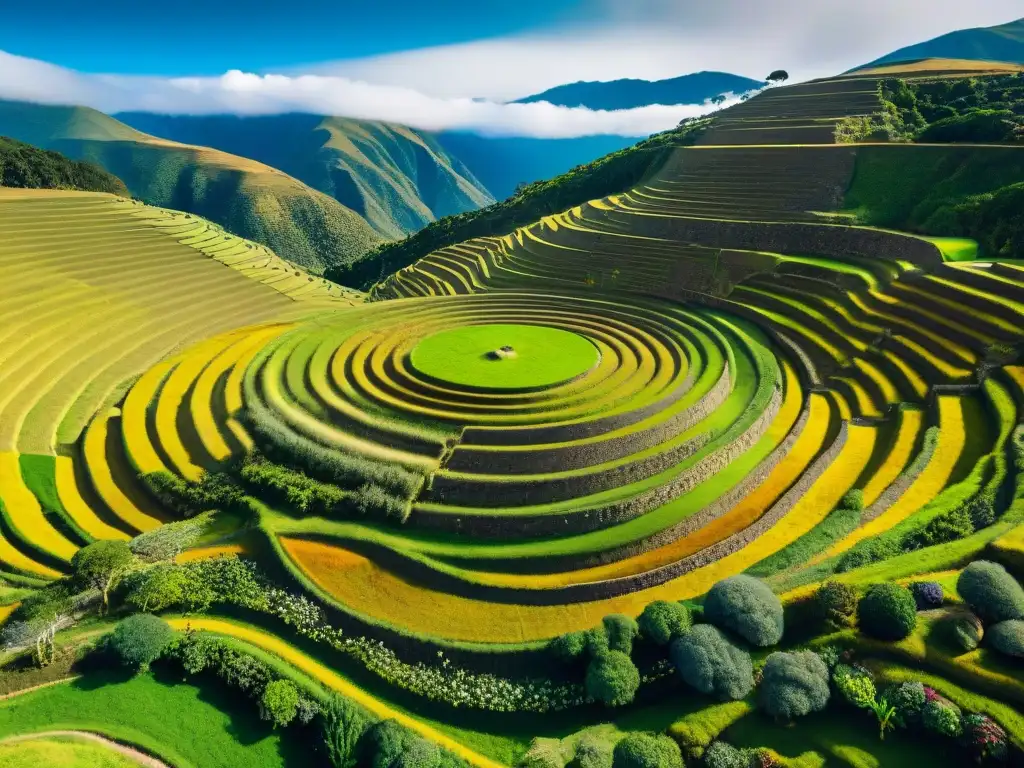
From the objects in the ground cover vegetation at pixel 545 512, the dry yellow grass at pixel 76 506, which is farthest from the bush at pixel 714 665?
the dry yellow grass at pixel 76 506

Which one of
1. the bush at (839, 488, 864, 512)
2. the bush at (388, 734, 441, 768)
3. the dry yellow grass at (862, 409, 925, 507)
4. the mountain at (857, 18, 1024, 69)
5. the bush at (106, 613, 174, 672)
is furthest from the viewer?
the mountain at (857, 18, 1024, 69)

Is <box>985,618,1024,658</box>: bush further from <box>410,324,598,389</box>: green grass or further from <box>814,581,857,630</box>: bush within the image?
<box>410,324,598,389</box>: green grass

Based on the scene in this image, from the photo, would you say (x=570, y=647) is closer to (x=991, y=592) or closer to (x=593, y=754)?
(x=593, y=754)

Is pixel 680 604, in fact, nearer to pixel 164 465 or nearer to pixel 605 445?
pixel 605 445

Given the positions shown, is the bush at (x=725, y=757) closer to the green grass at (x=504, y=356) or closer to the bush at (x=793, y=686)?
the bush at (x=793, y=686)

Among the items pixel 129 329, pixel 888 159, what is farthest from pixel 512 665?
pixel 888 159

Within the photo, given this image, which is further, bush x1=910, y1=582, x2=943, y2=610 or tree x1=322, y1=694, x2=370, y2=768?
bush x1=910, y1=582, x2=943, y2=610

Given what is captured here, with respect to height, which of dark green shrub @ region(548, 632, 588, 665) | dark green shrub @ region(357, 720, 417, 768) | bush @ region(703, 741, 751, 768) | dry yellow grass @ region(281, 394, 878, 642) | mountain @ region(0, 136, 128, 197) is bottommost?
dark green shrub @ region(357, 720, 417, 768)

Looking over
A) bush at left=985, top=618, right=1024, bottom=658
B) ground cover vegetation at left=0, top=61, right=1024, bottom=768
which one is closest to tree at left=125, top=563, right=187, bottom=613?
ground cover vegetation at left=0, top=61, right=1024, bottom=768
